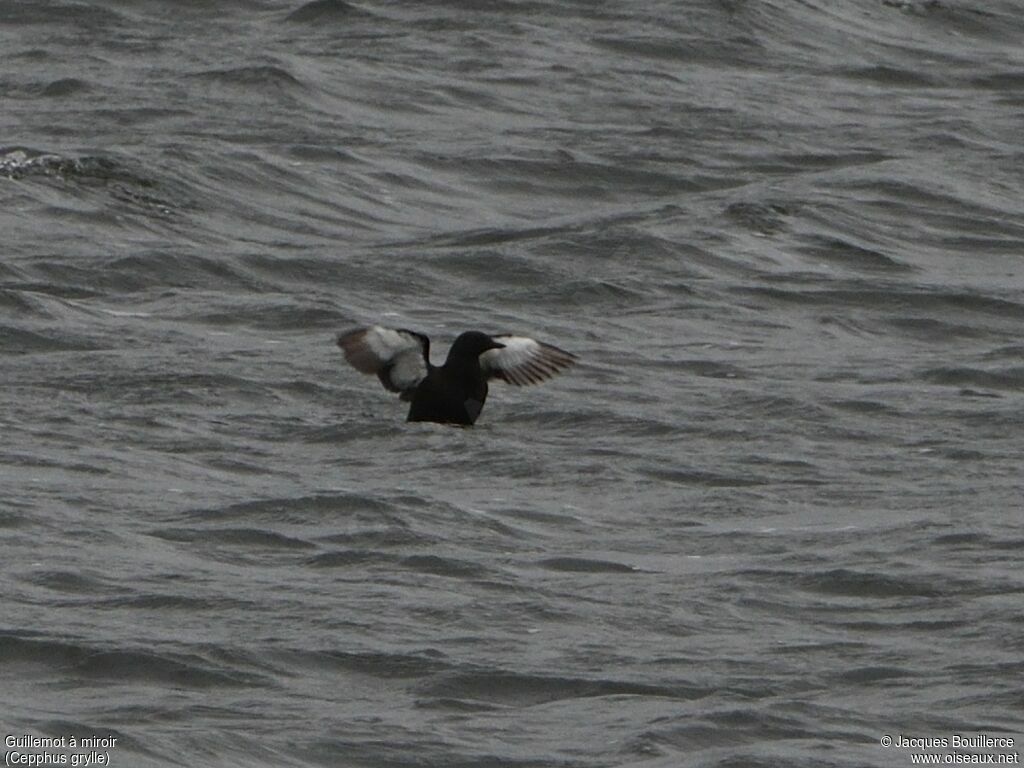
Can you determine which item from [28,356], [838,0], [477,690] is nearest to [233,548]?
[477,690]

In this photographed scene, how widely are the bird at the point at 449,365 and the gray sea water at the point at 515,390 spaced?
15 cm

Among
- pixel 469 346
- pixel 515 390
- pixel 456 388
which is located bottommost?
pixel 515 390

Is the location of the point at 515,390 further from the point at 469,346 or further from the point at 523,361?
the point at 469,346

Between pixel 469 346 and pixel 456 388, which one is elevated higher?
pixel 469 346

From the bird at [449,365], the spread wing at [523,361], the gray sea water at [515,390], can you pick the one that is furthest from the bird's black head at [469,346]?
the gray sea water at [515,390]

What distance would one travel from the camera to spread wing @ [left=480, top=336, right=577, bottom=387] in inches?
512

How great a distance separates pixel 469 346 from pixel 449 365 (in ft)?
0.45

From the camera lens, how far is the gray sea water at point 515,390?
8375 millimetres

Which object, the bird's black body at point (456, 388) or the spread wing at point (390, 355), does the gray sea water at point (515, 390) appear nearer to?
the bird's black body at point (456, 388)

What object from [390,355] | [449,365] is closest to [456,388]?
[449,365]

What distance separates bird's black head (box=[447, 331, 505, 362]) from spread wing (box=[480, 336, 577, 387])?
115mm

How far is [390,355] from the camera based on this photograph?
42.5 feet

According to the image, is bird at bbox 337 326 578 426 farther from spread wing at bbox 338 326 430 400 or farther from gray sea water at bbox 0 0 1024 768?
gray sea water at bbox 0 0 1024 768

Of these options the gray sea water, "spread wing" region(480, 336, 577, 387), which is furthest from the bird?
the gray sea water
